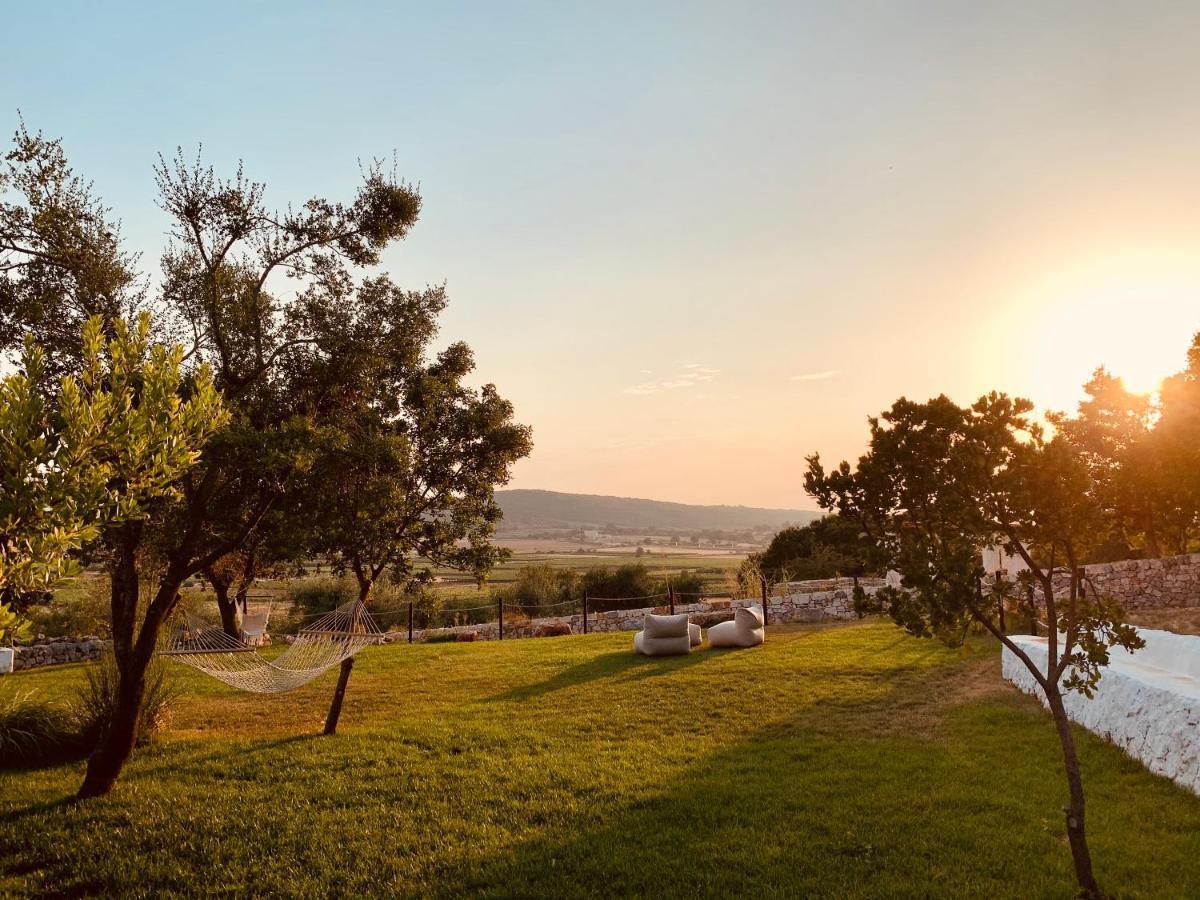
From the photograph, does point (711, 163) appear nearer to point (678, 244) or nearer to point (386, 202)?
point (678, 244)

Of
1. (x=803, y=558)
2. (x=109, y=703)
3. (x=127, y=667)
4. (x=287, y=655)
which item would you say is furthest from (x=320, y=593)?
(x=127, y=667)

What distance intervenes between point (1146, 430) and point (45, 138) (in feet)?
80.9

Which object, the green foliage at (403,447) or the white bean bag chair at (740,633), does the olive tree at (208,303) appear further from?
the white bean bag chair at (740,633)

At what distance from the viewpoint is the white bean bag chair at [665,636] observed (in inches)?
517

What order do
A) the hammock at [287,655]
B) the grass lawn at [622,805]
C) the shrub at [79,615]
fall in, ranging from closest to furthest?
1. the grass lawn at [622,805]
2. the hammock at [287,655]
3. the shrub at [79,615]

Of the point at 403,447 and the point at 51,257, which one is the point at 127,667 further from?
the point at 51,257

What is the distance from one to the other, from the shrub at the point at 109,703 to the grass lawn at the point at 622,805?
337 millimetres

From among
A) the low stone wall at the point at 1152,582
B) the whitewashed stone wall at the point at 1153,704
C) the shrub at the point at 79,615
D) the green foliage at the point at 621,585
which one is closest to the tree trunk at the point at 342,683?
the whitewashed stone wall at the point at 1153,704

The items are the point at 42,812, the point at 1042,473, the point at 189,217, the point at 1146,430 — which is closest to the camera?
the point at 1042,473

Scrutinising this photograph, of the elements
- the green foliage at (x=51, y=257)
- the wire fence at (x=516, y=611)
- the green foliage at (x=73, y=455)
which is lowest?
the wire fence at (x=516, y=611)

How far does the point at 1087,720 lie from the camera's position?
23.4 ft

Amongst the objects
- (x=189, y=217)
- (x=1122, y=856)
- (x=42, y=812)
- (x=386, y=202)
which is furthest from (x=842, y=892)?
(x=189, y=217)

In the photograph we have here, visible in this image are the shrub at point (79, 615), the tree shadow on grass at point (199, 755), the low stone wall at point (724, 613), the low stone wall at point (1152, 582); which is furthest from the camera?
the low stone wall at point (724, 613)

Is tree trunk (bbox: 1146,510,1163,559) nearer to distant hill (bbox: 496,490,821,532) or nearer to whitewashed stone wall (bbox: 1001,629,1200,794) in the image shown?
whitewashed stone wall (bbox: 1001,629,1200,794)
